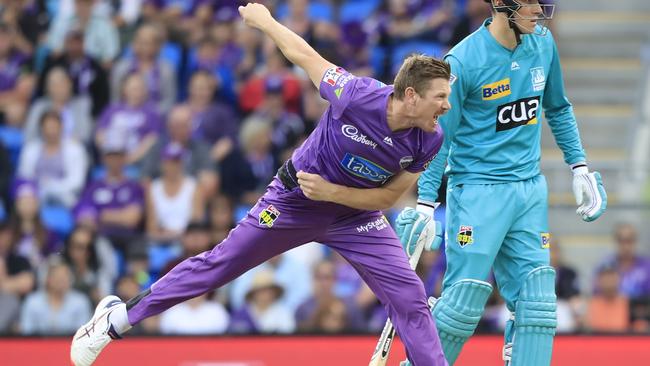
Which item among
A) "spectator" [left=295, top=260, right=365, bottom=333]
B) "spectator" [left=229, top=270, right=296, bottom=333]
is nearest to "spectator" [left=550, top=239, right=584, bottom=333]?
"spectator" [left=295, top=260, right=365, bottom=333]

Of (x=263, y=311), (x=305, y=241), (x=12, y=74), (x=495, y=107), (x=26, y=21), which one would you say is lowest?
(x=305, y=241)

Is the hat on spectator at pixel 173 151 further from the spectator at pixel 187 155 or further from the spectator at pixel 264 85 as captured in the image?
the spectator at pixel 264 85

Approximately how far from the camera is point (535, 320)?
702 cm

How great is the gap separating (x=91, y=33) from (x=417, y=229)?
7.01 meters

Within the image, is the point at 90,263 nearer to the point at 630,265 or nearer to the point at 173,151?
the point at 173,151

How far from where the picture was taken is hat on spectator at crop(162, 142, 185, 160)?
38.6 feet

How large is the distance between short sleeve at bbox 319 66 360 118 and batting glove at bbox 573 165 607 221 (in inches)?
64.0

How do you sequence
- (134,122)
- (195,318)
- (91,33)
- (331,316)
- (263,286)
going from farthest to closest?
(91,33), (134,122), (263,286), (195,318), (331,316)

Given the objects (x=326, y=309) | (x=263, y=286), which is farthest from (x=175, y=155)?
(x=326, y=309)

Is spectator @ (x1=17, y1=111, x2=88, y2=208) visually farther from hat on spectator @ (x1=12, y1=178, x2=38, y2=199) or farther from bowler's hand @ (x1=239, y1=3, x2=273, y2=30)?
bowler's hand @ (x1=239, y1=3, x2=273, y2=30)

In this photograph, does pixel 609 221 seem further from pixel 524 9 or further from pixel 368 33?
pixel 524 9

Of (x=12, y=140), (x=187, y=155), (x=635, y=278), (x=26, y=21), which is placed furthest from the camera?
(x=26, y=21)

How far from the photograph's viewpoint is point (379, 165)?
677 centimetres

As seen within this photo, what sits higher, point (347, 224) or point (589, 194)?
point (589, 194)
